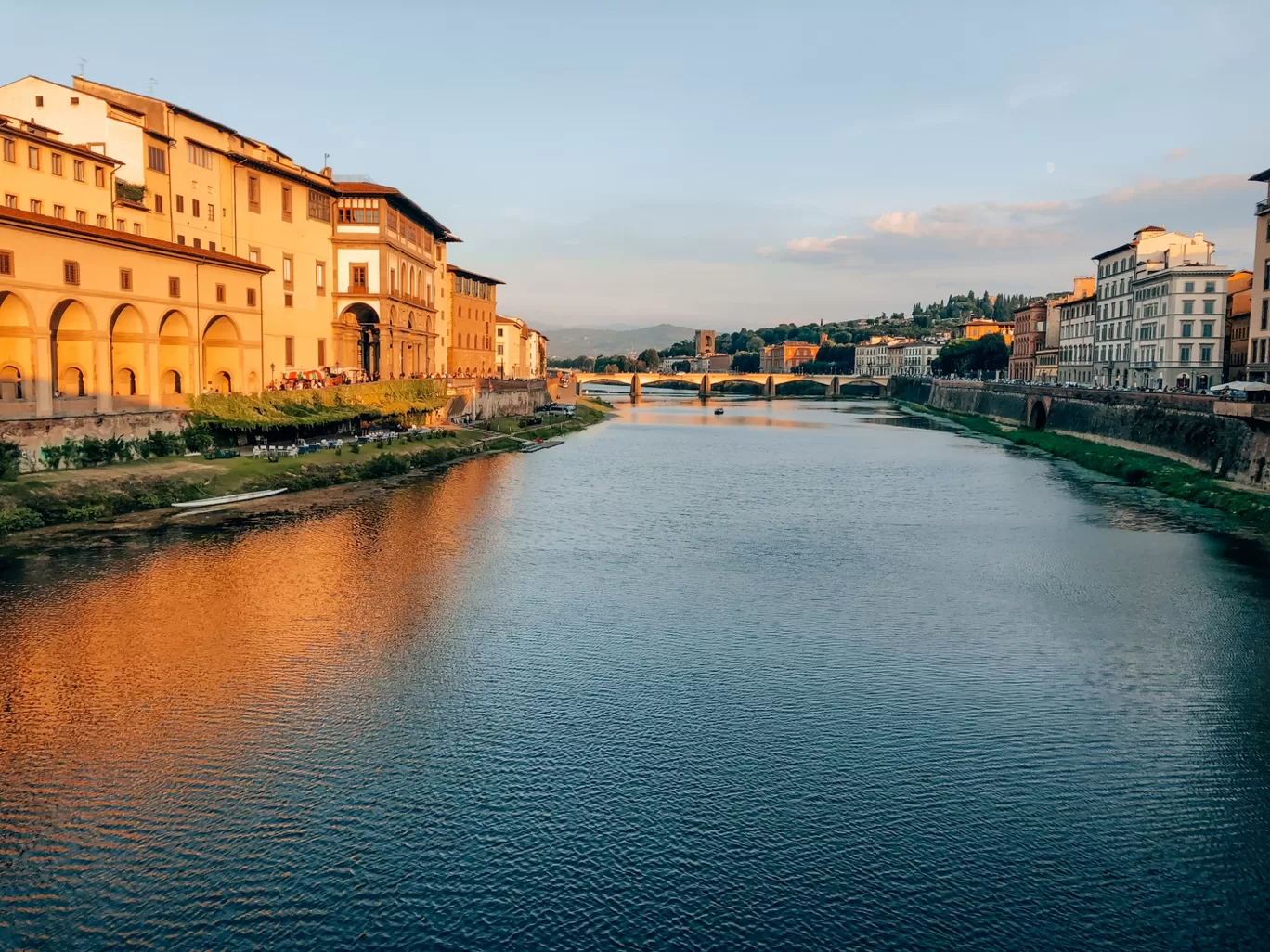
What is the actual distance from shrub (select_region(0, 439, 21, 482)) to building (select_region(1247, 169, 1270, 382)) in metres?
64.5

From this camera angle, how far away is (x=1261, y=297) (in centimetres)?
6103

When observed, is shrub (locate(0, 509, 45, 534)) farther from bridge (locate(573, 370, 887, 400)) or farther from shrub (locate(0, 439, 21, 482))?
bridge (locate(573, 370, 887, 400))

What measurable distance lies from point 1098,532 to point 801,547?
40.3 ft

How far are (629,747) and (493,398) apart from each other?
73.1 metres

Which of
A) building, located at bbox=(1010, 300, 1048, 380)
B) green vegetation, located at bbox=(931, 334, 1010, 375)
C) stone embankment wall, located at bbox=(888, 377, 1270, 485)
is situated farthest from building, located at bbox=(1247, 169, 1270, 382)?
green vegetation, located at bbox=(931, 334, 1010, 375)

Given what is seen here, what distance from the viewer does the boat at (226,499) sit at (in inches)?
1527

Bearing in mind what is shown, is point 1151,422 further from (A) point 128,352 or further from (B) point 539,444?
(A) point 128,352

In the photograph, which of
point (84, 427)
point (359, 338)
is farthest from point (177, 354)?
point (359, 338)

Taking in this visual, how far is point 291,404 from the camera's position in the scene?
5250cm

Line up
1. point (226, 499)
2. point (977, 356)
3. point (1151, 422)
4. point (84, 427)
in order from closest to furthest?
point (84, 427)
point (226, 499)
point (1151, 422)
point (977, 356)

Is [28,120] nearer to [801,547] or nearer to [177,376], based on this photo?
[177,376]

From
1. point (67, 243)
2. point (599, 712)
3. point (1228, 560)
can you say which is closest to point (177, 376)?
point (67, 243)

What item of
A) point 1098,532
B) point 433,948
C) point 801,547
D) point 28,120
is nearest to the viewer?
point 433,948

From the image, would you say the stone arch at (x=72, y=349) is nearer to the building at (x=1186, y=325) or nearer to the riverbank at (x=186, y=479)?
the riverbank at (x=186, y=479)
